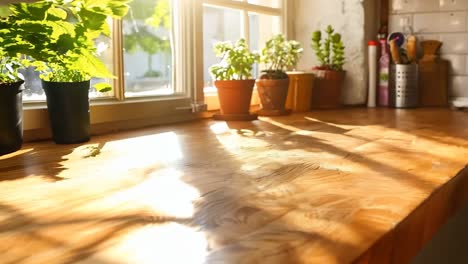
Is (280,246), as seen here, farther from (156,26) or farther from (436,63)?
(436,63)

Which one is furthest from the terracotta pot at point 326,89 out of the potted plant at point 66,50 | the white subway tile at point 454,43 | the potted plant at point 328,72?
the potted plant at point 66,50

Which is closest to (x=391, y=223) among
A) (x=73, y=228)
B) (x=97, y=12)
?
(x=73, y=228)

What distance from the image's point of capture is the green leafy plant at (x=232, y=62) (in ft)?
6.01

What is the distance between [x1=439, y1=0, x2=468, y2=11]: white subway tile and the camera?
7.63 ft

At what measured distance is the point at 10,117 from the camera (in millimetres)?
1093

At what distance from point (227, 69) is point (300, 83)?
46 centimetres

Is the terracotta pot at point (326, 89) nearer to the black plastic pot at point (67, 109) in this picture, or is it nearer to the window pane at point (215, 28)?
the window pane at point (215, 28)

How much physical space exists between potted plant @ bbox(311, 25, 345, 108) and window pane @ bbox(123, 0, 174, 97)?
76 cm

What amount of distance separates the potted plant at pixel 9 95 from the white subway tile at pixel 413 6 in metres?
1.91

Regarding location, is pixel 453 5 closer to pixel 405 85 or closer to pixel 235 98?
pixel 405 85

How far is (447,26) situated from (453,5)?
0.10 meters

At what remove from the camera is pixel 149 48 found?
1.78m

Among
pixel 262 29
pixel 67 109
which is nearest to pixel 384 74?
pixel 262 29

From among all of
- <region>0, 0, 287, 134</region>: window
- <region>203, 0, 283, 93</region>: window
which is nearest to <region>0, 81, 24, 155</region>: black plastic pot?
<region>0, 0, 287, 134</region>: window
